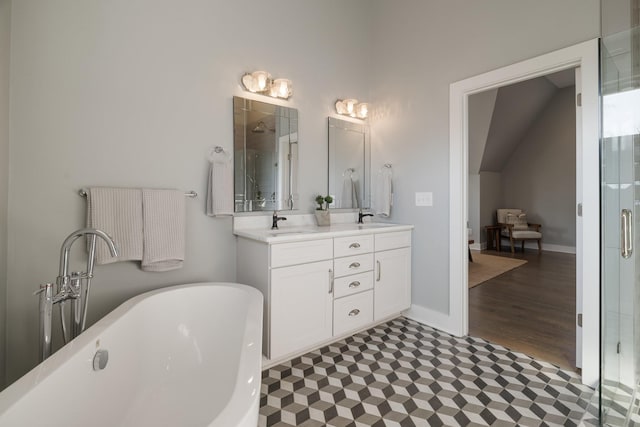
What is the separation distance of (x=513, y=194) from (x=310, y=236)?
666 cm

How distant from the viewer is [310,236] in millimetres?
2082

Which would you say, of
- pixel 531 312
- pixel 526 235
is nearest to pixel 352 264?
pixel 531 312

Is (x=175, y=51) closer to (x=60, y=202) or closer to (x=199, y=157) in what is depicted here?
(x=199, y=157)

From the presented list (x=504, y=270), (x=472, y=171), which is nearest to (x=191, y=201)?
(x=504, y=270)

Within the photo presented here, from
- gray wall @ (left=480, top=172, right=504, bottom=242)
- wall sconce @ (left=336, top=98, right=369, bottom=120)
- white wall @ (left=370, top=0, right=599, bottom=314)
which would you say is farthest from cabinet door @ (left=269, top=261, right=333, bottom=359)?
gray wall @ (left=480, top=172, right=504, bottom=242)

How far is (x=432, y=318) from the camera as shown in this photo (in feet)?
8.89

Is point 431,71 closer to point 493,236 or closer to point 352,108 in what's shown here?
point 352,108

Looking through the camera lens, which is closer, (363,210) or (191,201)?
(191,201)

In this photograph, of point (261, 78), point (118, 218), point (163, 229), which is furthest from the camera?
point (261, 78)

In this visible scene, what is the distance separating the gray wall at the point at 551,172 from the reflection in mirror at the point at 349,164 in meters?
5.18

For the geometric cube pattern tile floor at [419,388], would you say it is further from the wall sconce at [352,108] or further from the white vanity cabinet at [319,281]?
the wall sconce at [352,108]

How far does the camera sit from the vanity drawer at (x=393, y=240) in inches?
101

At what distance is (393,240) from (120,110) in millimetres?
2241

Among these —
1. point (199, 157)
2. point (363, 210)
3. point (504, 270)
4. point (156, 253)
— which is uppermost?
Answer: point (199, 157)
